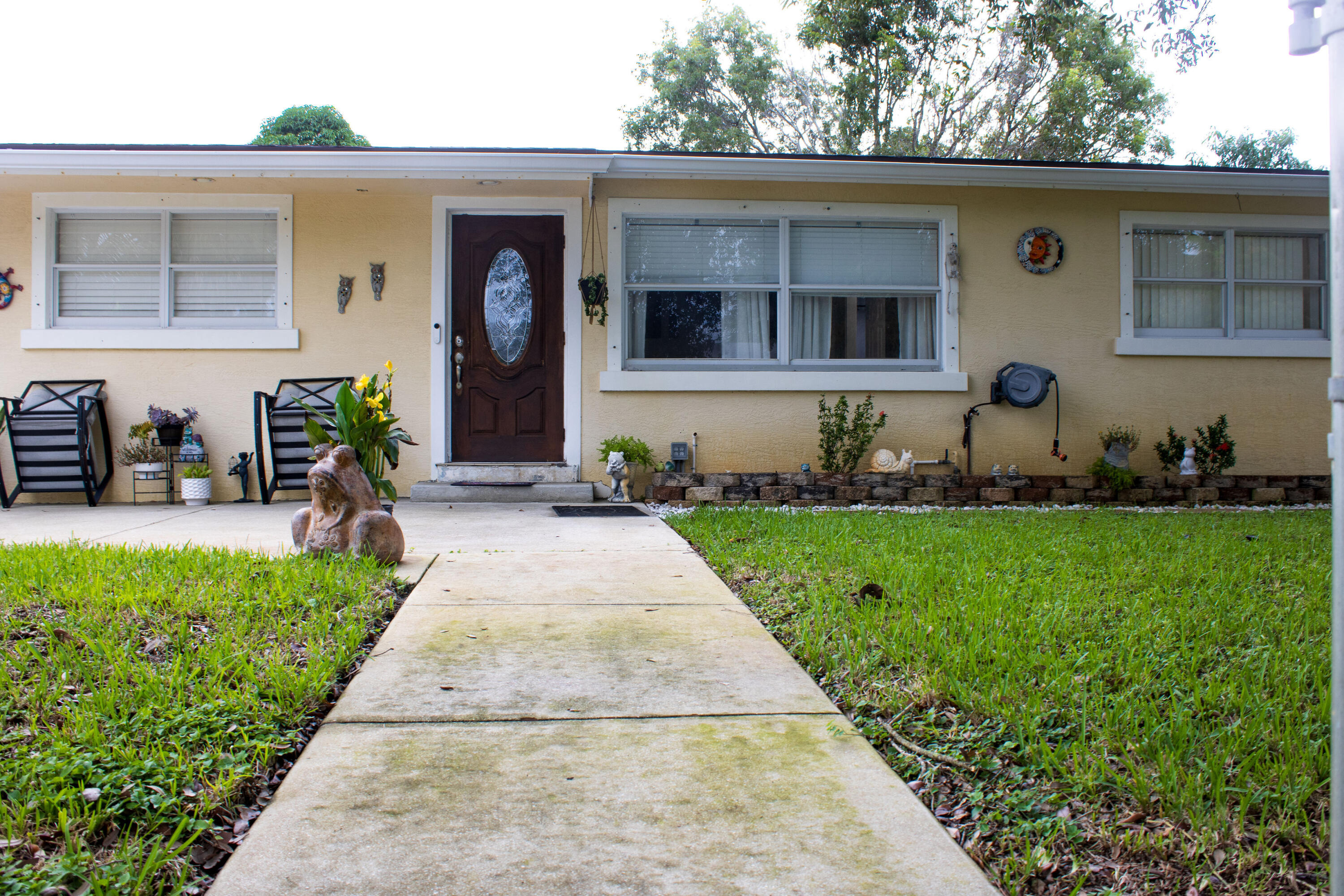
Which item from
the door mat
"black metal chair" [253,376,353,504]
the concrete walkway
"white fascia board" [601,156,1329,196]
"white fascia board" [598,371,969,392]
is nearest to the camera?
the concrete walkway

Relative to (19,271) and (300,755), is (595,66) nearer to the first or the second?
(19,271)

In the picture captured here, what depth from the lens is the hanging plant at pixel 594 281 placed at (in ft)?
21.9

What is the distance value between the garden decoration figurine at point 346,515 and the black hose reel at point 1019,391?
202 inches

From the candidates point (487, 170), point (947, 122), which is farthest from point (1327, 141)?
point (947, 122)

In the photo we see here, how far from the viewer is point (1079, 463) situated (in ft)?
23.6

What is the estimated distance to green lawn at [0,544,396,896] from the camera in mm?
1281

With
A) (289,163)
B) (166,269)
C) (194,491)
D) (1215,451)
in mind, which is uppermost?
(289,163)

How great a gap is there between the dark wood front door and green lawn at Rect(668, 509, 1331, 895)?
347 centimetres

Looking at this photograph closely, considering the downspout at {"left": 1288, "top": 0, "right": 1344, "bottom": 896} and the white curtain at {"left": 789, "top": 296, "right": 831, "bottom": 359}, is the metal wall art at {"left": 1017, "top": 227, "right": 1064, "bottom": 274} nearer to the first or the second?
the white curtain at {"left": 789, "top": 296, "right": 831, "bottom": 359}

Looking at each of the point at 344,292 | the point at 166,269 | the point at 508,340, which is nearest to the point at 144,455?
the point at 166,269

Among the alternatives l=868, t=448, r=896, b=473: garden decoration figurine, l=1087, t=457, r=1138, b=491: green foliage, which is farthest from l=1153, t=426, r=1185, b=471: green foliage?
l=868, t=448, r=896, b=473: garden decoration figurine

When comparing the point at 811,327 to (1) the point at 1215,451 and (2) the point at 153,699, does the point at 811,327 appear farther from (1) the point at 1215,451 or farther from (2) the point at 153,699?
(2) the point at 153,699

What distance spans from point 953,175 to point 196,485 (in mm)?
6502

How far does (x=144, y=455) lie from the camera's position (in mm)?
6473
